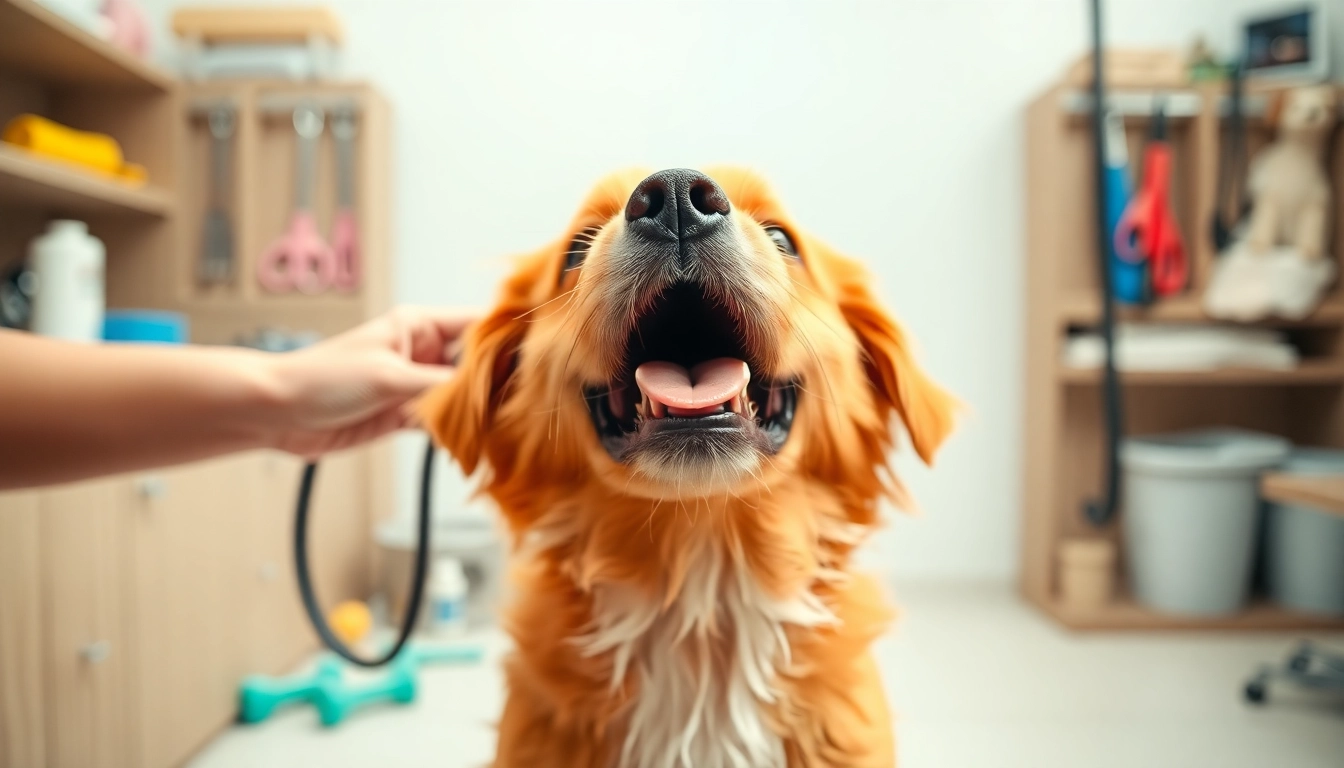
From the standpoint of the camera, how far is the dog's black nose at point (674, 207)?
68 centimetres

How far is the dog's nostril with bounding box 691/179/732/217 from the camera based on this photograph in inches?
26.9

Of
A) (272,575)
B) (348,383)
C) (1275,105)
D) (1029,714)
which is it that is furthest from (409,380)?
(1275,105)

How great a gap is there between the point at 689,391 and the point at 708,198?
176 millimetres

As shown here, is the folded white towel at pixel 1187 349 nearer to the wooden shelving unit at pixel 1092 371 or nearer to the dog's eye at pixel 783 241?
the wooden shelving unit at pixel 1092 371

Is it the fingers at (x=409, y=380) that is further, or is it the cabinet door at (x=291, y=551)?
the cabinet door at (x=291, y=551)

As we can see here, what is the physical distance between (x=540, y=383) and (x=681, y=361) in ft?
0.59

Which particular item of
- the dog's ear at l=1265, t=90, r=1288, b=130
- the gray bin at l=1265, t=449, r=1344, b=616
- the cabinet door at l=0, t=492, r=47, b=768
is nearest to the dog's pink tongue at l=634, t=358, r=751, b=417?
the cabinet door at l=0, t=492, r=47, b=768

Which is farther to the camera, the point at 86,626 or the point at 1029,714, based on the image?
the point at 1029,714

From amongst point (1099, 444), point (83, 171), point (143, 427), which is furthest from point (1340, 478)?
point (83, 171)

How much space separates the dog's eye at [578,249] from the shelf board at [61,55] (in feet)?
6.10

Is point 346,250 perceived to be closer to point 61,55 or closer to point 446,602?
point 61,55

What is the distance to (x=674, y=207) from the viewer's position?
2.24 ft

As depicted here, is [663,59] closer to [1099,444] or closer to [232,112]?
[232,112]

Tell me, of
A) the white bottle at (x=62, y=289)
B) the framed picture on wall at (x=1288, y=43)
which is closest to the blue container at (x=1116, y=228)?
the framed picture on wall at (x=1288, y=43)
